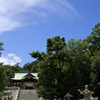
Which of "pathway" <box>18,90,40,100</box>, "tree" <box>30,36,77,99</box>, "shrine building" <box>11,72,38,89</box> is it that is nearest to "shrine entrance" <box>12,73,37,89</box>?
"shrine building" <box>11,72,38,89</box>

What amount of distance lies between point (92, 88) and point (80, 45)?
723 cm

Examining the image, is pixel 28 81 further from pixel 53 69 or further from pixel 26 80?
pixel 53 69

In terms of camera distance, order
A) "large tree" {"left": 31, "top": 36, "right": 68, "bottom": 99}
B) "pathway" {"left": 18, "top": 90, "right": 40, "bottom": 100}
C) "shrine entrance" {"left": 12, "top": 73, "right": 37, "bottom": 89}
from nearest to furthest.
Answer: "large tree" {"left": 31, "top": 36, "right": 68, "bottom": 99}, "pathway" {"left": 18, "top": 90, "right": 40, "bottom": 100}, "shrine entrance" {"left": 12, "top": 73, "right": 37, "bottom": 89}

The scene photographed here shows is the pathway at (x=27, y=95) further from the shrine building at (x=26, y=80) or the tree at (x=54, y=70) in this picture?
the shrine building at (x=26, y=80)

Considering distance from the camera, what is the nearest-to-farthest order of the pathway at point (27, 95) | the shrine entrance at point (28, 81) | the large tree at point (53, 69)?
the large tree at point (53, 69) → the pathway at point (27, 95) → the shrine entrance at point (28, 81)

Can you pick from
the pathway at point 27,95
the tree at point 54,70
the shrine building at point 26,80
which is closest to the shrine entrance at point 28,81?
the shrine building at point 26,80

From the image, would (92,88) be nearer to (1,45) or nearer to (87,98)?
(87,98)

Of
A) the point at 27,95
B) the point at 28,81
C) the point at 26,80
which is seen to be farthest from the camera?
the point at 26,80

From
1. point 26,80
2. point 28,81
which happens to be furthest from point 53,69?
point 26,80

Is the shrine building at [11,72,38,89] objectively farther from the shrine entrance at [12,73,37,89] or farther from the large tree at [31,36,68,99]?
the large tree at [31,36,68,99]

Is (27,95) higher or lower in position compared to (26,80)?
lower

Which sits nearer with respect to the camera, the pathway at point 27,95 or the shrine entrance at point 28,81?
the pathway at point 27,95

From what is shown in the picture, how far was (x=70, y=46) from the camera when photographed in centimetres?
2828

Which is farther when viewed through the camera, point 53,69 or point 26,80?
point 26,80
